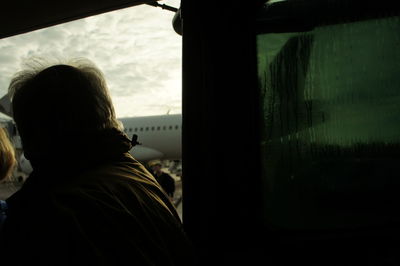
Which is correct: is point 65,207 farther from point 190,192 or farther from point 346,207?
point 346,207

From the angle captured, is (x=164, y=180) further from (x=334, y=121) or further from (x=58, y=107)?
(x=58, y=107)

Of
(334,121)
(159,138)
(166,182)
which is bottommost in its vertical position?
(166,182)

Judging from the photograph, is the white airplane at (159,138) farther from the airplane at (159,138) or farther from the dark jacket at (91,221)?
the dark jacket at (91,221)

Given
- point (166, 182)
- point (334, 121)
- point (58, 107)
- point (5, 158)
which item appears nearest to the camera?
point (58, 107)

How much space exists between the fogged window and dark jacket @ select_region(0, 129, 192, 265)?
1.99 ft

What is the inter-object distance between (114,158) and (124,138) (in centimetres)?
12

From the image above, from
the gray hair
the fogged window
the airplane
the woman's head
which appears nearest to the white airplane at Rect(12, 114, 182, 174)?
the airplane

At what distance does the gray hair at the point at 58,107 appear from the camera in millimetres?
1052

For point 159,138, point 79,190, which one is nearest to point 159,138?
point 159,138

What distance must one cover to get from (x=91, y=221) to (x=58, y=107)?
1.51 ft

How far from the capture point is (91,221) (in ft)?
2.63

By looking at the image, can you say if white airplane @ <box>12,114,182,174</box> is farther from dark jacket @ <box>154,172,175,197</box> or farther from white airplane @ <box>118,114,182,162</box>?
dark jacket @ <box>154,172,175,197</box>

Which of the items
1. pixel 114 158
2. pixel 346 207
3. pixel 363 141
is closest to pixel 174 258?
pixel 114 158

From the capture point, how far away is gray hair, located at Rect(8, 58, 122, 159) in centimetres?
105
